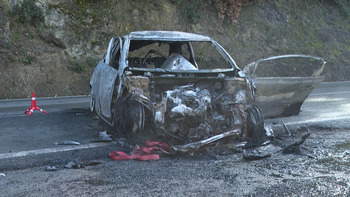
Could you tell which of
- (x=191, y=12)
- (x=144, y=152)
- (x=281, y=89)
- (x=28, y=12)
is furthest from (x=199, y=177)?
(x=191, y=12)

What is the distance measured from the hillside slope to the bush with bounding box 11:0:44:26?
3 cm

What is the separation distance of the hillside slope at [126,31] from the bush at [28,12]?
0.03m

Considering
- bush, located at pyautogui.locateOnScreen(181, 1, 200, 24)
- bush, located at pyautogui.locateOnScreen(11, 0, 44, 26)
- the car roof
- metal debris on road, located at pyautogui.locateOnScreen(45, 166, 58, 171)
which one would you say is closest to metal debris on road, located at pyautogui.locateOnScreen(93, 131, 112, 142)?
metal debris on road, located at pyautogui.locateOnScreen(45, 166, 58, 171)

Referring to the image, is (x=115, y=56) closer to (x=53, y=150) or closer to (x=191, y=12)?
(x=53, y=150)

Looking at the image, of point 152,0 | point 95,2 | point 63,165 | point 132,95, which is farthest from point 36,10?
point 63,165

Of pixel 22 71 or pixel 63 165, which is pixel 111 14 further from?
pixel 63 165

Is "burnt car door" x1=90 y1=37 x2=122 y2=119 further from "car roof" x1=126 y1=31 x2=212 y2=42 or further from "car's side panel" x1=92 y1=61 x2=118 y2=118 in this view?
"car roof" x1=126 y1=31 x2=212 y2=42

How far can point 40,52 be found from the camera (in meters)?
14.6

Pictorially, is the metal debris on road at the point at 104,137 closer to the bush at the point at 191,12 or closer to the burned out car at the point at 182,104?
the burned out car at the point at 182,104

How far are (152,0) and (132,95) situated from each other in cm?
1248

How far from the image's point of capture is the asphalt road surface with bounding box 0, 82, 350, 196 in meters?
4.44

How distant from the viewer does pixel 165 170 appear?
5191 millimetres

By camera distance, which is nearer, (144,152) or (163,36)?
(144,152)

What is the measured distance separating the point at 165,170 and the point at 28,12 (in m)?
11.3
